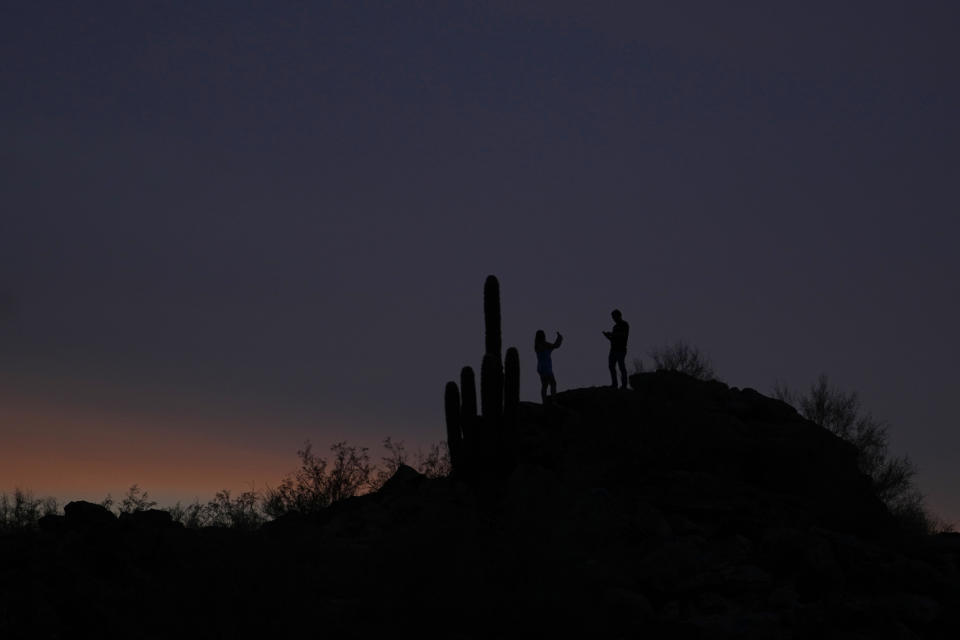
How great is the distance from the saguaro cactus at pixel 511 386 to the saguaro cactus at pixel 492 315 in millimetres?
1092

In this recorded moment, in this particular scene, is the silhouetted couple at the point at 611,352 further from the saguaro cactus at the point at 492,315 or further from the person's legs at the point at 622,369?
the saguaro cactus at the point at 492,315

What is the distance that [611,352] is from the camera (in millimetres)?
32969

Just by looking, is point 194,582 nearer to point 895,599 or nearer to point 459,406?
point 459,406

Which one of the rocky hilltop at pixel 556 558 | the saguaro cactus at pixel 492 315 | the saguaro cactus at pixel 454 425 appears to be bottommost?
the rocky hilltop at pixel 556 558

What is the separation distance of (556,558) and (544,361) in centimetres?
1236

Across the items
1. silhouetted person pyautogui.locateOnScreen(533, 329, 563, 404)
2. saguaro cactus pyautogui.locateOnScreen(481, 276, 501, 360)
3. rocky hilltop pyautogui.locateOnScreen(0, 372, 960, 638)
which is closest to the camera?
rocky hilltop pyautogui.locateOnScreen(0, 372, 960, 638)

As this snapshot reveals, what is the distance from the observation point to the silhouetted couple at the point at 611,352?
3183 centimetres

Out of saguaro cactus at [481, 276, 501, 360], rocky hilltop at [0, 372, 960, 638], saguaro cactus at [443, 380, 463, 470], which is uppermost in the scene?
saguaro cactus at [481, 276, 501, 360]

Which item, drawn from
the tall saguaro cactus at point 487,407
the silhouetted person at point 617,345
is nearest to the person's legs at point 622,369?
the silhouetted person at point 617,345

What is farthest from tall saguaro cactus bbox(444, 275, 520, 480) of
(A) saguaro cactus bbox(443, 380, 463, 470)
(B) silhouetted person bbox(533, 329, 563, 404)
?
(B) silhouetted person bbox(533, 329, 563, 404)

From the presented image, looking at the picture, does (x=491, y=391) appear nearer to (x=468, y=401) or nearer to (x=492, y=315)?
(x=468, y=401)

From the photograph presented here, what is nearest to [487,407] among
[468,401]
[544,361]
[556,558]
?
[468,401]

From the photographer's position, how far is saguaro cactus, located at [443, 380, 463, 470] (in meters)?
25.4

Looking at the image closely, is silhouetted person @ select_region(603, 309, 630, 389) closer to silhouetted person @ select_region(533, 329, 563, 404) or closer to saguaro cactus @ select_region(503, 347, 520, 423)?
silhouetted person @ select_region(533, 329, 563, 404)
